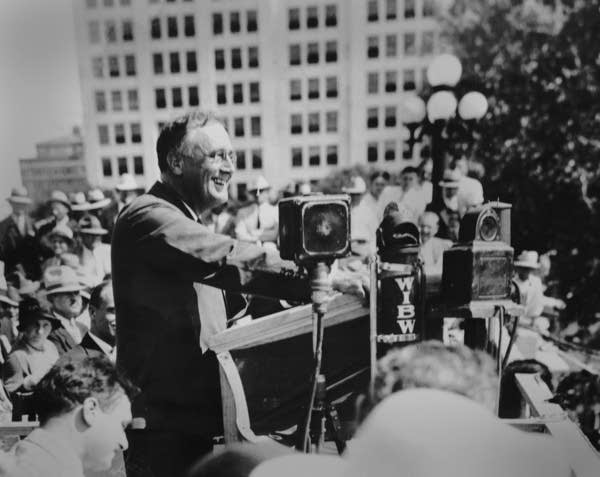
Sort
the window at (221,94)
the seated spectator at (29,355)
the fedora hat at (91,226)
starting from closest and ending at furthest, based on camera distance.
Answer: the window at (221,94), the fedora hat at (91,226), the seated spectator at (29,355)

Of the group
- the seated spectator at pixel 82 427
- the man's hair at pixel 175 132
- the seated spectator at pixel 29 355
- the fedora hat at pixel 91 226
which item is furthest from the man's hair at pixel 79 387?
the man's hair at pixel 175 132

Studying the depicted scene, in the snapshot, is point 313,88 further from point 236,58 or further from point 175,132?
point 175,132

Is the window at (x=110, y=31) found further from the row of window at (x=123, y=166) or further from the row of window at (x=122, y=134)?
the row of window at (x=123, y=166)

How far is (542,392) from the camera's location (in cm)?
A: 168

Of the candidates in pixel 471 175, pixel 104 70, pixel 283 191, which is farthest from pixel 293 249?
pixel 104 70

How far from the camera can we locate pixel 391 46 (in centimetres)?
142

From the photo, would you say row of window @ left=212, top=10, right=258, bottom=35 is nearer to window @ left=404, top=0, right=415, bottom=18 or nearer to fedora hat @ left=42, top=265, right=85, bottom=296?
window @ left=404, top=0, right=415, bottom=18

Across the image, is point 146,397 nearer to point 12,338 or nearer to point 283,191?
point 12,338

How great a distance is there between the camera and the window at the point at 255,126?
1.46 m

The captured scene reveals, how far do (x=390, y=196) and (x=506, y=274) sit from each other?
0.43 meters

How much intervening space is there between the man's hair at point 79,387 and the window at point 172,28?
44.0 inches

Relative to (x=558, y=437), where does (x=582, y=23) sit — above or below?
above

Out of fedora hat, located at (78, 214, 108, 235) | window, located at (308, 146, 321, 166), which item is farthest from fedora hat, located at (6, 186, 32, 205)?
window, located at (308, 146, 321, 166)

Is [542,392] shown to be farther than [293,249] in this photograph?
Yes
